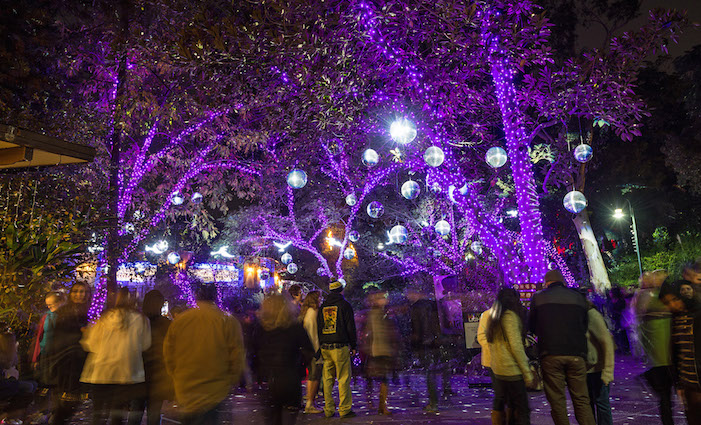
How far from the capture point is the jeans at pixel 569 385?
530 cm

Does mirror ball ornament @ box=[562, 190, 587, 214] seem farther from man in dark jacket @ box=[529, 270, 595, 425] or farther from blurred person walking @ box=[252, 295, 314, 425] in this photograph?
blurred person walking @ box=[252, 295, 314, 425]

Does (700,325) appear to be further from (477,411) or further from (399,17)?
(399,17)

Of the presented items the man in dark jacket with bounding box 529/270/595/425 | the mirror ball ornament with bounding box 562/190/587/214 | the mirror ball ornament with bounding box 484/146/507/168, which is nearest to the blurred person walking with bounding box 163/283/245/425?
the man in dark jacket with bounding box 529/270/595/425

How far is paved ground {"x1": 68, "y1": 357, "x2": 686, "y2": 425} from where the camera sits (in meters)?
7.41

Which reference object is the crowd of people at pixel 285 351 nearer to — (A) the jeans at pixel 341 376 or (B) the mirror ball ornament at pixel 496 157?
(A) the jeans at pixel 341 376

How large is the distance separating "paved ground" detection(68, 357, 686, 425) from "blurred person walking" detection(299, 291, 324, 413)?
0.39 metres

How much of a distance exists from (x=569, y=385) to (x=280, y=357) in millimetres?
2829

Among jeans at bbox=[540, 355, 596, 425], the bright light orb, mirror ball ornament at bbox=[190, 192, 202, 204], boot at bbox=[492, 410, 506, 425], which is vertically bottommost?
boot at bbox=[492, 410, 506, 425]

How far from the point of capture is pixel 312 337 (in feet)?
28.1

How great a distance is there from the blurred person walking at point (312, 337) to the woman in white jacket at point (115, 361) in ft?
11.4

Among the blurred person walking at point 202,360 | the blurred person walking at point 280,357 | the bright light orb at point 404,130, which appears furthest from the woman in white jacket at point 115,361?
the bright light orb at point 404,130

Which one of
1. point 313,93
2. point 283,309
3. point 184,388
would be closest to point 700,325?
point 283,309

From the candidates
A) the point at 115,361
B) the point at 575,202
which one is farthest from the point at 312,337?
the point at 575,202

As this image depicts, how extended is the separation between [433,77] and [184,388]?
9740 mm
